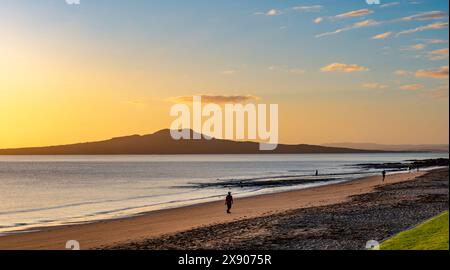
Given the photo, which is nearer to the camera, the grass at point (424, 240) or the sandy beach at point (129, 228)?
the grass at point (424, 240)

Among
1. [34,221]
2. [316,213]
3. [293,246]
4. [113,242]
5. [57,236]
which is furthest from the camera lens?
[34,221]

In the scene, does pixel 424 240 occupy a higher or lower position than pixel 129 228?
higher

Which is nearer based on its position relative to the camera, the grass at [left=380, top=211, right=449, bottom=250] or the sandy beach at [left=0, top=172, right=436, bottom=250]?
the grass at [left=380, top=211, right=449, bottom=250]

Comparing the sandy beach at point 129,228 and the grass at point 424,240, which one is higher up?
the grass at point 424,240

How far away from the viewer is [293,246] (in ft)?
52.7

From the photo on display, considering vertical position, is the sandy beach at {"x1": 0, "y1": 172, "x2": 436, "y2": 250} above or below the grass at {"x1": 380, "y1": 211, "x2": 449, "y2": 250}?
below

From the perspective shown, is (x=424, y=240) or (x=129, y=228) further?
(x=129, y=228)

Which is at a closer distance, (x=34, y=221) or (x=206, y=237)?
(x=206, y=237)

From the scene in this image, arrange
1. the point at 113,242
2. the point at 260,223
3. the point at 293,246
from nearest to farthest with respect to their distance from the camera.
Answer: the point at 293,246 < the point at 113,242 < the point at 260,223
